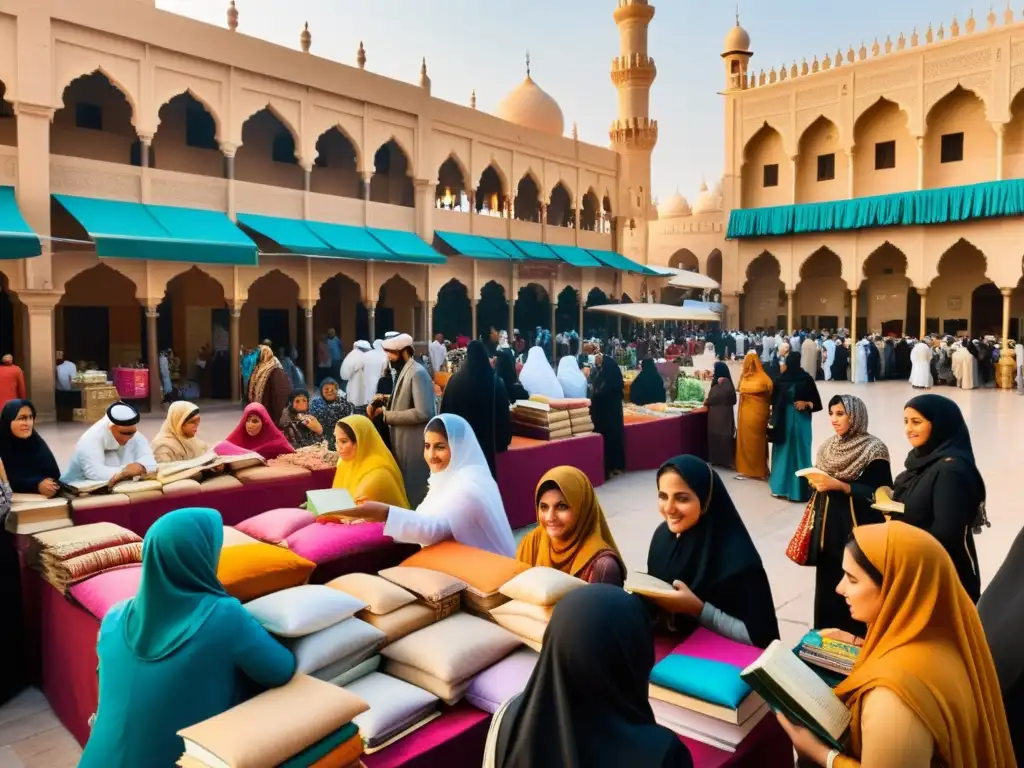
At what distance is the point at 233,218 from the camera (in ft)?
45.2

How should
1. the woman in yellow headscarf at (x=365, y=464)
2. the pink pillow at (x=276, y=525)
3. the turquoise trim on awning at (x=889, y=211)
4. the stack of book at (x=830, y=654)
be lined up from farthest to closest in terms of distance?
the turquoise trim on awning at (x=889, y=211)
the woman in yellow headscarf at (x=365, y=464)
the pink pillow at (x=276, y=525)
the stack of book at (x=830, y=654)

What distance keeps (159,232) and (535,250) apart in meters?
10.3

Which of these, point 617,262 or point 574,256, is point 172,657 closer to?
point 574,256

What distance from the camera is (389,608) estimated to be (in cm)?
246

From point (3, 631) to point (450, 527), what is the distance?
6.73 feet

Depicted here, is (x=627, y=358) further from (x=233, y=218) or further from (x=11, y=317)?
(x=11, y=317)

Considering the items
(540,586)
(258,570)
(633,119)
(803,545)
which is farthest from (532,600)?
(633,119)

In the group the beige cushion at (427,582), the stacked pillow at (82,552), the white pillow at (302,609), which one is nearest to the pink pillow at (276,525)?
the stacked pillow at (82,552)

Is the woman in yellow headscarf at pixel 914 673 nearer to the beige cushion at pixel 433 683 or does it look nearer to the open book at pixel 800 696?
the open book at pixel 800 696

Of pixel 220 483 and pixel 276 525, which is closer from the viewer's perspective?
pixel 276 525

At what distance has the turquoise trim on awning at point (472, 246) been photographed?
57.7 ft

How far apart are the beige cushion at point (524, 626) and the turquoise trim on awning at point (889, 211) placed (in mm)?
22266

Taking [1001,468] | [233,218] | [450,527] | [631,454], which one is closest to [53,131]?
[233,218]

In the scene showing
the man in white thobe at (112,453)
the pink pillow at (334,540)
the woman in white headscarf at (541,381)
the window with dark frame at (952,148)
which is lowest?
the pink pillow at (334,540)
